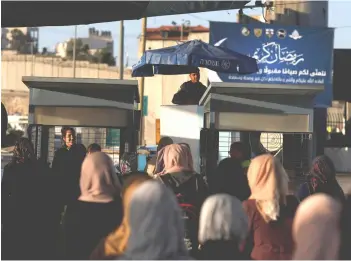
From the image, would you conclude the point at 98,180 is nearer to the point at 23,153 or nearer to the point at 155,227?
the point at 155,227

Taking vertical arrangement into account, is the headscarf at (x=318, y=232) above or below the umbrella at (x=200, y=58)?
below

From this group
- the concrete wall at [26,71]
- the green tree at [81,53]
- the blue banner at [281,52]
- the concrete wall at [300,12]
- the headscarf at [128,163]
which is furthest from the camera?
the green tree at [81,53]

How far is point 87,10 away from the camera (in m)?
6.26

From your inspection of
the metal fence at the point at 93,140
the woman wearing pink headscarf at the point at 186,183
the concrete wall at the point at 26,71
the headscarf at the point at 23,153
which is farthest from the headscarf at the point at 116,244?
the concrete wall at the point at 26,71

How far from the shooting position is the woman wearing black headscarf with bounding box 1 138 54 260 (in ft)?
20.1

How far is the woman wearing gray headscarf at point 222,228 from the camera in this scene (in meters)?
4.27

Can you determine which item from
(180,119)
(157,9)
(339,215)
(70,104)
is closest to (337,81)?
(180,119)

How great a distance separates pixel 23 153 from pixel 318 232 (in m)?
3.77

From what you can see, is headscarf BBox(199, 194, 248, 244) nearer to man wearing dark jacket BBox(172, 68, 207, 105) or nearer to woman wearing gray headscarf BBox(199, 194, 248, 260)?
woman wearing gray headscarf BBox(199, 194, 248, 260)

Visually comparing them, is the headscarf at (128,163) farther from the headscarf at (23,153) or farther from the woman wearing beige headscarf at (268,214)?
the woman wearing beige headscarf at (268,214)

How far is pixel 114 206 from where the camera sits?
17.6 feet

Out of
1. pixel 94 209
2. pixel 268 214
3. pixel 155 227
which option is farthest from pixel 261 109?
pixel 155 227

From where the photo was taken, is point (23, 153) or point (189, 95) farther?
point (189, 95)

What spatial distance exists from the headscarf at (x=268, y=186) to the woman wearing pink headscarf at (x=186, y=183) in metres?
1.31
